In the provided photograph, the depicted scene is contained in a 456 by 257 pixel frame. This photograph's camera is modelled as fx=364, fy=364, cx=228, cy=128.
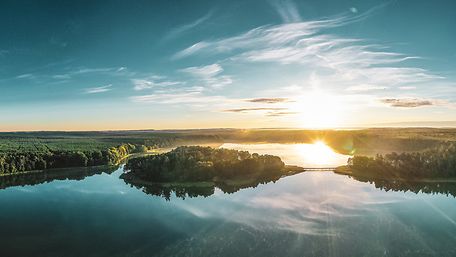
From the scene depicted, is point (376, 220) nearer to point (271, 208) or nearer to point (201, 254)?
point (271, 208)

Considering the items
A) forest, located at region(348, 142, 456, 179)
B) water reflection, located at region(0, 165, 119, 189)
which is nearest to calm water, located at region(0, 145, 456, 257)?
water reflection, located at region(0, 165, 119, 189)

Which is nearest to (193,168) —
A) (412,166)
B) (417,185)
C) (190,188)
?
(190,188)

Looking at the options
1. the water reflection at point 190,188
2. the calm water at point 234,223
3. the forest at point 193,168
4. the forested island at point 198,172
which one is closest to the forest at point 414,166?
the calm water at point 234,223

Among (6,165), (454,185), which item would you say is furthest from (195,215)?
(6,165)

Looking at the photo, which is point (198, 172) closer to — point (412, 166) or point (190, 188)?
point (190, 188)

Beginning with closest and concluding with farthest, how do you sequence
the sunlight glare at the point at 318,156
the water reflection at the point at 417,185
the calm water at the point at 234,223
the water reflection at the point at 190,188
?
1. the calm water at the point at 234,223
2. the water reflection at the point at 190,188
3. the water reflection at the point at 417,185
4. the sunlight glare at the point at 318,156

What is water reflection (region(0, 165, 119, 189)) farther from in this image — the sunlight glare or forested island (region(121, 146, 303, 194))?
the sunlight glare

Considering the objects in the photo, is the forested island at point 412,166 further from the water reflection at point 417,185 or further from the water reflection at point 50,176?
the water reflection at point 50,176
